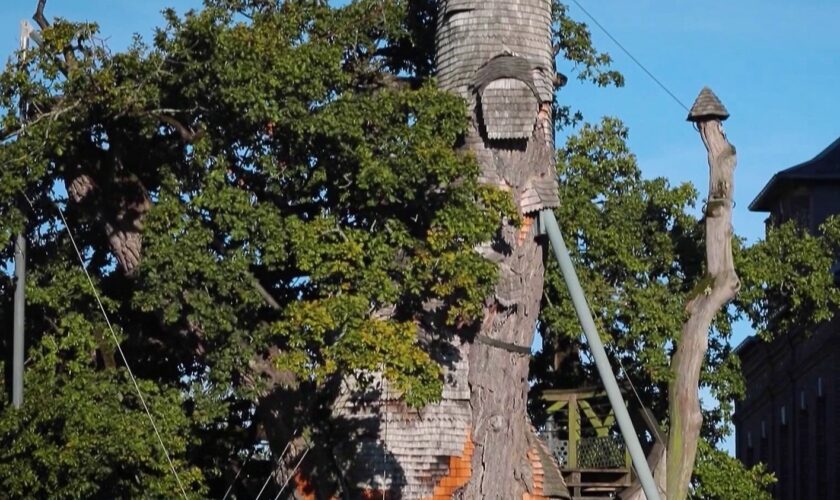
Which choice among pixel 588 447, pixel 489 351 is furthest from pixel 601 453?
pixel 489 351

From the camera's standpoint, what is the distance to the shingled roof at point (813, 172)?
138ft

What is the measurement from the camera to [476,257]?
2156 cm

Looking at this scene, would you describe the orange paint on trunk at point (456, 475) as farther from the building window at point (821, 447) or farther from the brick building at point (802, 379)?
the building window at point (821, 447)

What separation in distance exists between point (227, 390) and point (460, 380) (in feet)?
10.5

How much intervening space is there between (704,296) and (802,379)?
17276 mm

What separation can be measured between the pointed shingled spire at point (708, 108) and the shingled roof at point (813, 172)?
16.2 meters

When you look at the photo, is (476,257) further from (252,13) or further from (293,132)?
(252,13)

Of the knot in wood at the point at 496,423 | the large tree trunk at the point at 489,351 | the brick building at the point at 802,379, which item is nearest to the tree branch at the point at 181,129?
the large tree trunk at the point at 489,351

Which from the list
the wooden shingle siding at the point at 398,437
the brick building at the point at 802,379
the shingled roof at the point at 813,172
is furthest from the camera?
the shingled roof at the point at 813,172

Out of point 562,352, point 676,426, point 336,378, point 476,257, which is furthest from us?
point 562,352

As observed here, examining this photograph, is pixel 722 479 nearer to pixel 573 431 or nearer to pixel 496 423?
pixel 573 431

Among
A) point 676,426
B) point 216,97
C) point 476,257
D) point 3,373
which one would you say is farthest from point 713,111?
point 3,373

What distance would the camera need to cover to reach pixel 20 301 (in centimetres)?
2122

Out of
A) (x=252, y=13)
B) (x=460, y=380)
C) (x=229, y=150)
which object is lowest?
(x=460, y=380)
